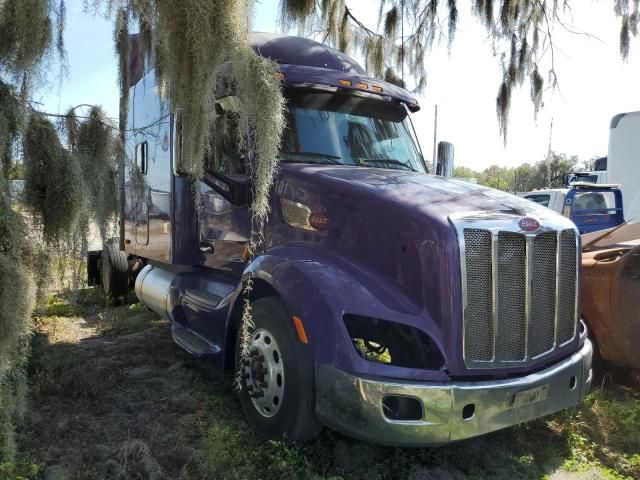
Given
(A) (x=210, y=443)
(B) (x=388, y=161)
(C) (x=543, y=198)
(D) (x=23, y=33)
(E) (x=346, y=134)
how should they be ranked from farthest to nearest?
(C) (x=543, y=198) → (B) (x=388, y=161) → (E) (x=346, y=134) → (A) (x=210, y=443) → (D) (x=23, y=33)

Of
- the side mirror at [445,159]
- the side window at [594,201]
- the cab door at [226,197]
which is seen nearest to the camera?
the cab door at [226,197]

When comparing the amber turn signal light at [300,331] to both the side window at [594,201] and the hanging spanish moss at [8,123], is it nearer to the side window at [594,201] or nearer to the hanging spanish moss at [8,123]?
the hanging spanish moss at [8,123]

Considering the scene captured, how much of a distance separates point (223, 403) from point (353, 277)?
1.74m

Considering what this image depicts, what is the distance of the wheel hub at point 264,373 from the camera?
3.60m

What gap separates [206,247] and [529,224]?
290cm

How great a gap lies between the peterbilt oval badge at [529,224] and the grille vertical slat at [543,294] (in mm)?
78

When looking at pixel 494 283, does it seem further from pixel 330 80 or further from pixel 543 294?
pixel 330 80

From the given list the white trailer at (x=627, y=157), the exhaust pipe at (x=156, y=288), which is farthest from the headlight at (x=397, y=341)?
the white trailer at (x=627, y=157)

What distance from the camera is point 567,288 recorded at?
3.78m

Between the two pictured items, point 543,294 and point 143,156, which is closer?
point 543,294

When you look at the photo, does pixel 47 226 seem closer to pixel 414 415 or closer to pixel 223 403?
pixel 223 403

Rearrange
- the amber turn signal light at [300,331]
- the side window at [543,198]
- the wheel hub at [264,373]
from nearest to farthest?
the amber turn signal light at [300,331]
the wheel hub at [264,373]
the side window at [543,198]

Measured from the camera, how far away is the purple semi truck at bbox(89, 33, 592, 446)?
3.11 metres

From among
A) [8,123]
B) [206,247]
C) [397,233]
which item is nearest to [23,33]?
[8,123]
